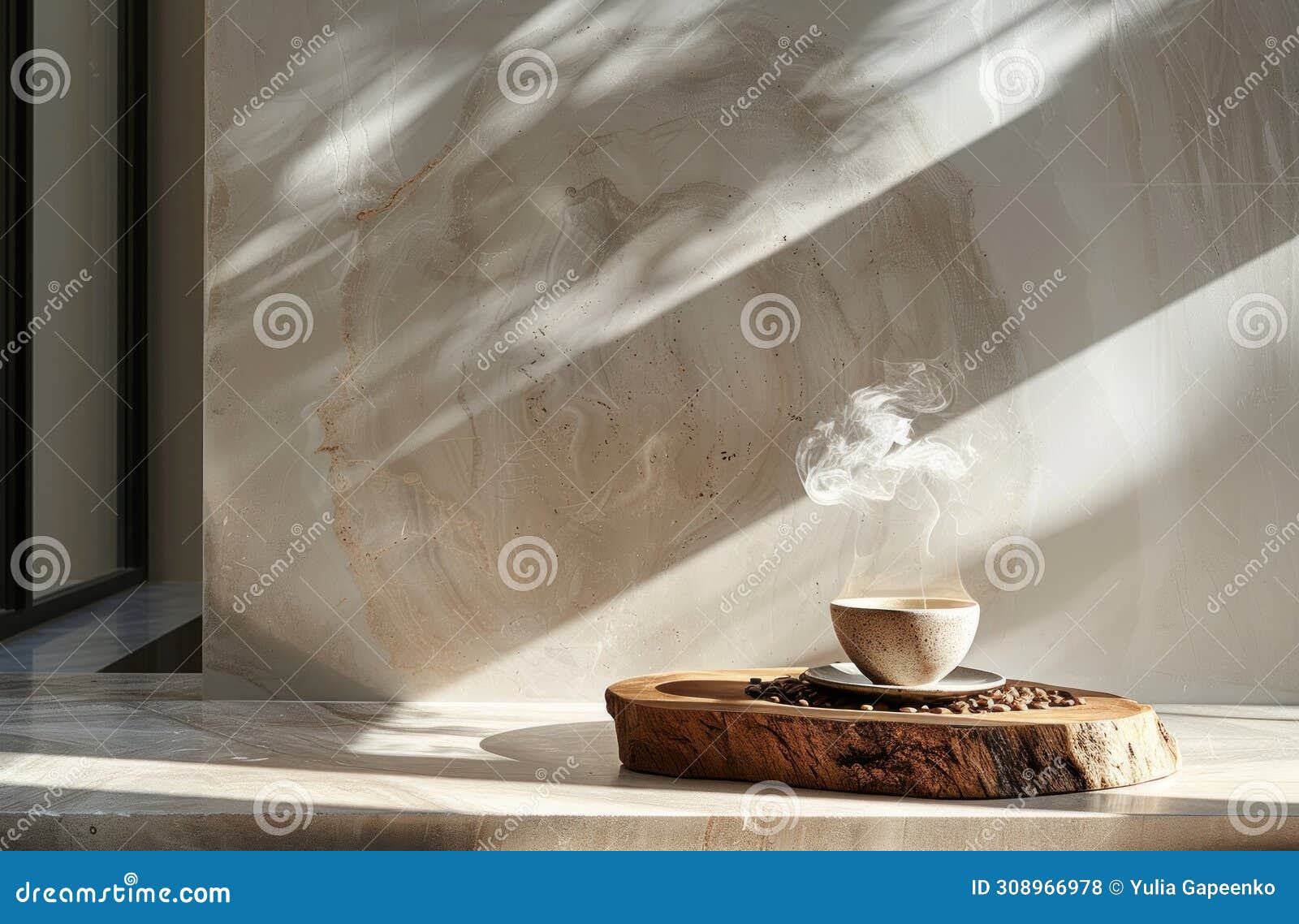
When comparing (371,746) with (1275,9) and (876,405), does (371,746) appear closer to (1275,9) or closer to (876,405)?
(876,405)

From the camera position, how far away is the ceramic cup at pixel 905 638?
231cm

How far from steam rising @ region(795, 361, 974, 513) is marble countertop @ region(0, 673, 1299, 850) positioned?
90cm

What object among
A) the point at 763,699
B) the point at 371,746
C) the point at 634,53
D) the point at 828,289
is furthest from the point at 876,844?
the point at 634,53

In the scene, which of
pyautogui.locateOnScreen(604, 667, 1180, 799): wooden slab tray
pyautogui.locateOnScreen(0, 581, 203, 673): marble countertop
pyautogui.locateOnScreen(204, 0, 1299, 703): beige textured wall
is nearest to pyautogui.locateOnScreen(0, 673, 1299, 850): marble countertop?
pyautogui.locateOnScreen(604, 667, 1180, 799): wooden slab tray

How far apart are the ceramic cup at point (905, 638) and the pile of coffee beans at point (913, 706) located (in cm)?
7

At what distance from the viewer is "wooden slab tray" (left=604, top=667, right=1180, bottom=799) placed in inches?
84.7

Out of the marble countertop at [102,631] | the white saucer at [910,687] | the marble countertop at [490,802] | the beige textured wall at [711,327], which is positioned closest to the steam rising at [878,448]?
the beige textured wall at [711,327]

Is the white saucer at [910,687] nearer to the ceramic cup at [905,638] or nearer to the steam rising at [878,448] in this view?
the ceramic cup at [905,638]

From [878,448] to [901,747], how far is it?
1.07 meters

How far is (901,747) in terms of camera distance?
2172 mm

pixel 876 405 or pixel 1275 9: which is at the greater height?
pixel 1275 9

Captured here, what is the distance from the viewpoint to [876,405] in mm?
3271

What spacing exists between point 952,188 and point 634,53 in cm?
92

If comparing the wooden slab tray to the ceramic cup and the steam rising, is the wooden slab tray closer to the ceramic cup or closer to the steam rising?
the ceramic cup
